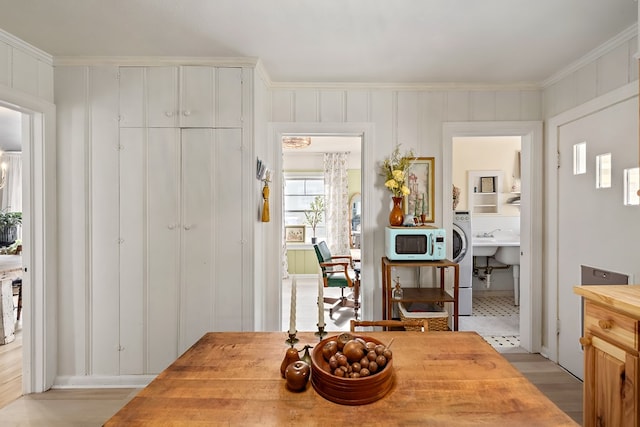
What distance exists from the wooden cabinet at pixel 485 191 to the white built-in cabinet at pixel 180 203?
12.9ft

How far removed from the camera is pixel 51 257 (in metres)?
2.55

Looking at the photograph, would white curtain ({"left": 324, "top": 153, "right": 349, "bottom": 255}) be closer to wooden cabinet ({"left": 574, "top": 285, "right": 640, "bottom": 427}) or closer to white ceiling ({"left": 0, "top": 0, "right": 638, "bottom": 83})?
white ceiling ({"left": 0, "top": 0, "right": 638, "bottom": 83})

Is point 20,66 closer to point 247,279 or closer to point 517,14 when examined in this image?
point 247,279

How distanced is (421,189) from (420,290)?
35.6 inches

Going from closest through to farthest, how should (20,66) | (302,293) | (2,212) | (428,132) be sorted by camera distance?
1. (20,66)
2. (428,132)
3. (302,293)
4. (2,212)

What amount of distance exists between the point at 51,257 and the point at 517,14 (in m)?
3.51

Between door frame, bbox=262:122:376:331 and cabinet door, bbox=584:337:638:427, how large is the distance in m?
1.66

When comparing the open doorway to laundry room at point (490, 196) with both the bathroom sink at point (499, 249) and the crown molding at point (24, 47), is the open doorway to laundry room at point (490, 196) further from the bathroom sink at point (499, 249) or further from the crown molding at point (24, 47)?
the crown molding at point (24, 47)

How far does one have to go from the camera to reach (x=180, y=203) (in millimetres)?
2582

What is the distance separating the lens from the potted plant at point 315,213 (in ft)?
21.4

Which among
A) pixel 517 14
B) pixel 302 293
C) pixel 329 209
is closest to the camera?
pixel 517 14

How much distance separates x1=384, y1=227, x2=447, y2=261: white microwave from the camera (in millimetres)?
2773

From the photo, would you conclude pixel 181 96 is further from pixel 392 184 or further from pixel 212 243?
pixel 392 184

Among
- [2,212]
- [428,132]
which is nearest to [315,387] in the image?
[428,132]
